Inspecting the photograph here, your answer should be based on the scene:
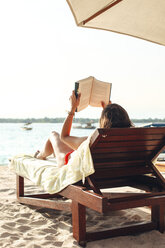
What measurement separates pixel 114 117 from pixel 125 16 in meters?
1.43

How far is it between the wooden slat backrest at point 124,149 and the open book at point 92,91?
0.57 m

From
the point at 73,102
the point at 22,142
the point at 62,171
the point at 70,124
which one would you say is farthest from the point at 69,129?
the point at 22,142

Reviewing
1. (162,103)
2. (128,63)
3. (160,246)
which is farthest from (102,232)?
(128,63)

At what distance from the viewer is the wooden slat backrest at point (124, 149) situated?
2043mm

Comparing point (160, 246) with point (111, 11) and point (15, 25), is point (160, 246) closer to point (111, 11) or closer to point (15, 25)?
point (111, 11)

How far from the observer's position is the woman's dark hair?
7.43 ft

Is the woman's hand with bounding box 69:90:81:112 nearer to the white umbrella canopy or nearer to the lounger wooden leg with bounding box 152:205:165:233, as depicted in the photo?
the white umbrella canopy

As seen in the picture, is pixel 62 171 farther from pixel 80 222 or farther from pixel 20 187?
pixel 20 187

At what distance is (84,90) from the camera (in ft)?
8.79

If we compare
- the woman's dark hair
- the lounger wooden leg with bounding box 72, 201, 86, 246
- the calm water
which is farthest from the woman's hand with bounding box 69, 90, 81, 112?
the calm water

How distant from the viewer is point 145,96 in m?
34.7

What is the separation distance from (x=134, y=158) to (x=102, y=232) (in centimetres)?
65

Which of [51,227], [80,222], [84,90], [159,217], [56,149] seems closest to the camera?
[80,222]

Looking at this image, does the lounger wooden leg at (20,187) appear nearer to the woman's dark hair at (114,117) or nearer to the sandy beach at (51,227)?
the sandy beach at (51,227)
